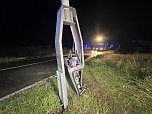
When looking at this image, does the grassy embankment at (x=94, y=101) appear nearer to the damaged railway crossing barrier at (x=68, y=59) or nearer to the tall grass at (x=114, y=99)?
the tall grass at (x=114, y=99)

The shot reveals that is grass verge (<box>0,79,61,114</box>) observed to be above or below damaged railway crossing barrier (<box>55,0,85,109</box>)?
below

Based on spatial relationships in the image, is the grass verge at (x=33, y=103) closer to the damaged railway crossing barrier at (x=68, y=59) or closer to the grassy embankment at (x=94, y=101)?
the grassy embankment at (x=94, y=101)

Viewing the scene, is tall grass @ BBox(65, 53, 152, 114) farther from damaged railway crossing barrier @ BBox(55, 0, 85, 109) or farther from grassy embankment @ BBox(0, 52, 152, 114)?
damaged railway crossing barrier @ BBox(55, 0, 85, 109)

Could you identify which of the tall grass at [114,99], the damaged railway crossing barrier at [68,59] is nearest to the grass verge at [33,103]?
the damaged railway crossing barrier at [68,59]

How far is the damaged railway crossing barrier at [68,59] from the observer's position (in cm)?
444

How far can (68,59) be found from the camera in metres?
5.06

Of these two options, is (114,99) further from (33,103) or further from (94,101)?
(33,103)

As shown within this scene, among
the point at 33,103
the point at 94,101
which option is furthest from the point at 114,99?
the point at 33,103

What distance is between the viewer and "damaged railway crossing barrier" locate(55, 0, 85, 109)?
4.44m

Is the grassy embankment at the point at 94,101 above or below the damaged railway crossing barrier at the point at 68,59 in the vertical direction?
below

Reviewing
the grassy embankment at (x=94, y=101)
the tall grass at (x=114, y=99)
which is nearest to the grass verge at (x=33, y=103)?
the grassy embankment at (x=94, y=101)

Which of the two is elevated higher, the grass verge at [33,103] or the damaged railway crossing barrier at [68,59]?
the damaged railway crossing barrier at [68,59]

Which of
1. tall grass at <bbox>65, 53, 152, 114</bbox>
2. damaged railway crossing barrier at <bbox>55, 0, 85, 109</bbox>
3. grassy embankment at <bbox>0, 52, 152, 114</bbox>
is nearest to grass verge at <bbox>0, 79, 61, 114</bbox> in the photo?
grassy embankment at <bbox>0, 52, 152, 114</bbox>

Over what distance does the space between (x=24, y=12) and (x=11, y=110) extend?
36.4 meters
